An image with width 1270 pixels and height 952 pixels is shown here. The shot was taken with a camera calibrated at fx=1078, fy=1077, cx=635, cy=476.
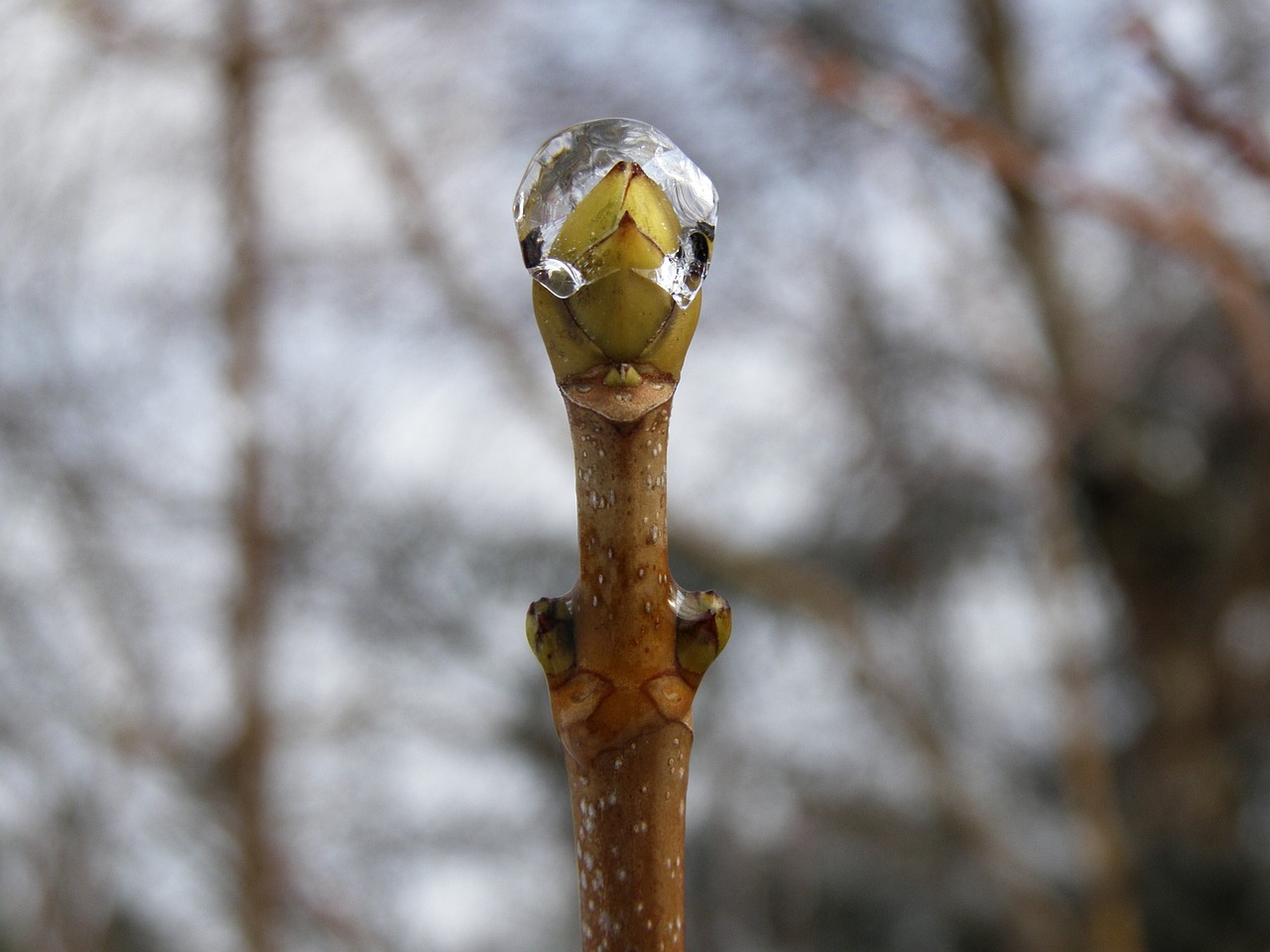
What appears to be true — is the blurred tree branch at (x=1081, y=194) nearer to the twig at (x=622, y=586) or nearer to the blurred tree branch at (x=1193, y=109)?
the blurred tree branch at (x=1193, y=109)

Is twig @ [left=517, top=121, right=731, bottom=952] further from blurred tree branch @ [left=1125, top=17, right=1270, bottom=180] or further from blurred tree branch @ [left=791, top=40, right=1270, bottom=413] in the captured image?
blurred tree branch @ [left=791, top=40, right=1270, bottom=413]

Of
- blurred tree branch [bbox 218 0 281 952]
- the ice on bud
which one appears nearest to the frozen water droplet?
the ice on bud

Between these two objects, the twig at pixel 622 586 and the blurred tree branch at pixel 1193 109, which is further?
the blurred tree branch at pixel 1193 109

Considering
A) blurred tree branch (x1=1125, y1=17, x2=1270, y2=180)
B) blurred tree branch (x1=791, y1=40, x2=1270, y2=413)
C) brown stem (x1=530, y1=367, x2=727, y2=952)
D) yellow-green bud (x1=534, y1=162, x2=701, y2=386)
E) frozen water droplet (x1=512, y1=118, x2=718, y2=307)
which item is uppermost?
blurred tree branch (x1=791, y1=40, x2=1270, y2=413)

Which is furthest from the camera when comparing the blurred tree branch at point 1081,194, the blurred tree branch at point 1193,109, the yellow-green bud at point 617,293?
the blurred tree branch at point 1081,194

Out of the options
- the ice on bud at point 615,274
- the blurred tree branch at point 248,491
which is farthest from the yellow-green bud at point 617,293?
the blurred tree branch at point 248,491

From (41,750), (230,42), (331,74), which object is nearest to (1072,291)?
(331,74)

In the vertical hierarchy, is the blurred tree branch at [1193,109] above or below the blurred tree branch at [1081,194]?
below

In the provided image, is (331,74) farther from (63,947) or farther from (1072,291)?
(1072,291)
